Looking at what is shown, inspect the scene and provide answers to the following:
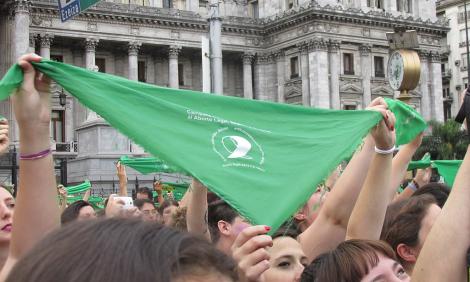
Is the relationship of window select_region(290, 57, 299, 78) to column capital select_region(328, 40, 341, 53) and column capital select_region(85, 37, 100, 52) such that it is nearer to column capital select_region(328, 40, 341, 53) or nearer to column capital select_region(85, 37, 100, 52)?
column capital select_region(328, 40, 341, 53)

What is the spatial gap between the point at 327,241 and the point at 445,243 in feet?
5.50

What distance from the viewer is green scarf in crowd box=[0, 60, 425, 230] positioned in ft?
12.6

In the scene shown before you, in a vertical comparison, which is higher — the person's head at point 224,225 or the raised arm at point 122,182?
the raised arm at point 122,182

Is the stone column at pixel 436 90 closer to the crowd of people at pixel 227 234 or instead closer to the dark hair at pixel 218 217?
the crowd of people at pixel 227 234

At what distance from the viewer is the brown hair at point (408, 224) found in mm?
4203

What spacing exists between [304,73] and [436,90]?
39.4 feet

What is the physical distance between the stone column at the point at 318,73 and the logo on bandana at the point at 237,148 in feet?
142

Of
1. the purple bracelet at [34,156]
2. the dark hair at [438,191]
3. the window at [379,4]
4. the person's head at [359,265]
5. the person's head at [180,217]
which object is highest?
the window at [379,4]


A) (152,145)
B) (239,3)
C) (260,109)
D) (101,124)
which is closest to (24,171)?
(152,145)

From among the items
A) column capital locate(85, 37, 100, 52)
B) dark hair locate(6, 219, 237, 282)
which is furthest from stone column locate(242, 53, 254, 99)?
dark hair locate(6, 219, 237, 282)

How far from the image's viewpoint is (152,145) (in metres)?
3.87

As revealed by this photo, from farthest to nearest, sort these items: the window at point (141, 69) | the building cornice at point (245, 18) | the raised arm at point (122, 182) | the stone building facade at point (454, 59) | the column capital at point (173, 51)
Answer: the stone building facade at point (454, 59) < the window at point (141, 69) < the column capital at point (173, 51) < the building cornice at point (245, 18) < the raised arm at point (122, 182)

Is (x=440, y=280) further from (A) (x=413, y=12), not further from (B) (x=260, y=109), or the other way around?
(A) (x=413, y=12)

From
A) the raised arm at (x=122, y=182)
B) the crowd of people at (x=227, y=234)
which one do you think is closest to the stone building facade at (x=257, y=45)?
the raised arm at (x=122, y=182)
